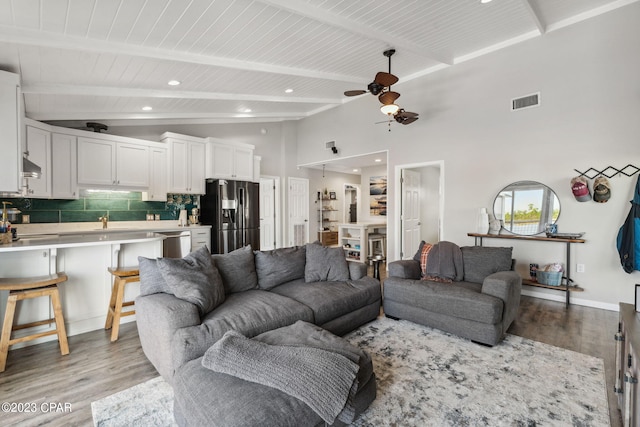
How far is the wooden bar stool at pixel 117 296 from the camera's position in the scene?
9.30 feet

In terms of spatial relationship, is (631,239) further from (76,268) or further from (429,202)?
(76,268)

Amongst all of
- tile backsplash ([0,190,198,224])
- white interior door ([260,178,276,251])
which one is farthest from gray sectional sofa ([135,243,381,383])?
white interior door ([260,178,276,251])

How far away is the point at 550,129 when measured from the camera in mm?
4113

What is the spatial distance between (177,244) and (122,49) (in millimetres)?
3089

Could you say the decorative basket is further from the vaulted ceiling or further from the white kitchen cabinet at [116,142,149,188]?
the white kitchen cabinet at [116,142,149,188]

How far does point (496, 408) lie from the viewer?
1.88m

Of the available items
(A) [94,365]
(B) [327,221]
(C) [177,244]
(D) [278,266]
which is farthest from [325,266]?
(B) [327,221]

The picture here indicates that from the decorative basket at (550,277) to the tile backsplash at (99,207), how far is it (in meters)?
5.99

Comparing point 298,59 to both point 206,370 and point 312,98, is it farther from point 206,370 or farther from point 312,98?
point 206,370

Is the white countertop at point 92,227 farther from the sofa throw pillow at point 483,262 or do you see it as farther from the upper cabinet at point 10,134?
the sofa throw pillow at point 483,262

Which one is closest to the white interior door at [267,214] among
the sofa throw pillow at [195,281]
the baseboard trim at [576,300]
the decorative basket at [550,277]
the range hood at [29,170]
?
the range hood at [29,170]

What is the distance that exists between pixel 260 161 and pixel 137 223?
2.93 m

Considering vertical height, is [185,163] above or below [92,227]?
above

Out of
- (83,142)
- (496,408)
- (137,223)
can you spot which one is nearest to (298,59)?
(83,142)
